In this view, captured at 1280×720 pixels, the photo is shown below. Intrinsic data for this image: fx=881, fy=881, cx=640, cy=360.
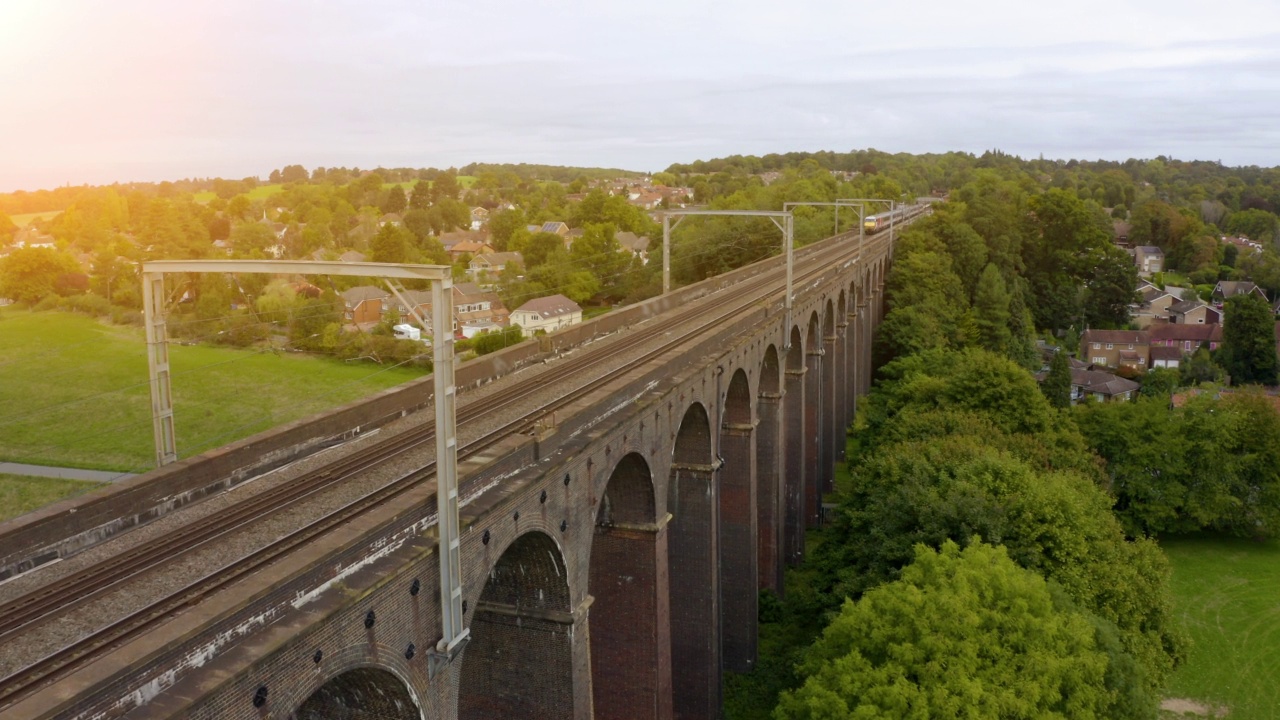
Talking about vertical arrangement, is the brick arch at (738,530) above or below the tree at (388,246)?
Answer: below

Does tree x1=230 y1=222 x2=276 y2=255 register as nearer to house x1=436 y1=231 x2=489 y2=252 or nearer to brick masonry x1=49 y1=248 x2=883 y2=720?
house x1=436 y1=231 x2=489 y2=252

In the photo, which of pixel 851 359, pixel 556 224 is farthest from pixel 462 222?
pixel 851 359

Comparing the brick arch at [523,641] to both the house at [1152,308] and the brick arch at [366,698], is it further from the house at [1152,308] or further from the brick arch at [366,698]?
the house at [1152,308]

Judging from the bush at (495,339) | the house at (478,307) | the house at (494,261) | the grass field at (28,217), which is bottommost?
the bush at (495,339)

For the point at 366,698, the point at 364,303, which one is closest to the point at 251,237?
the point at 364,303

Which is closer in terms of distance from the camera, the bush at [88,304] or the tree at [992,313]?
the bush at [88,304]

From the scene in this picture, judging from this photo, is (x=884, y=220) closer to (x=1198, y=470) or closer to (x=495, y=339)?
(x=495, y=339)

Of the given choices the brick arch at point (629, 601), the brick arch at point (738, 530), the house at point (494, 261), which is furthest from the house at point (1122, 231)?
the brick arch at point (629, 601)
